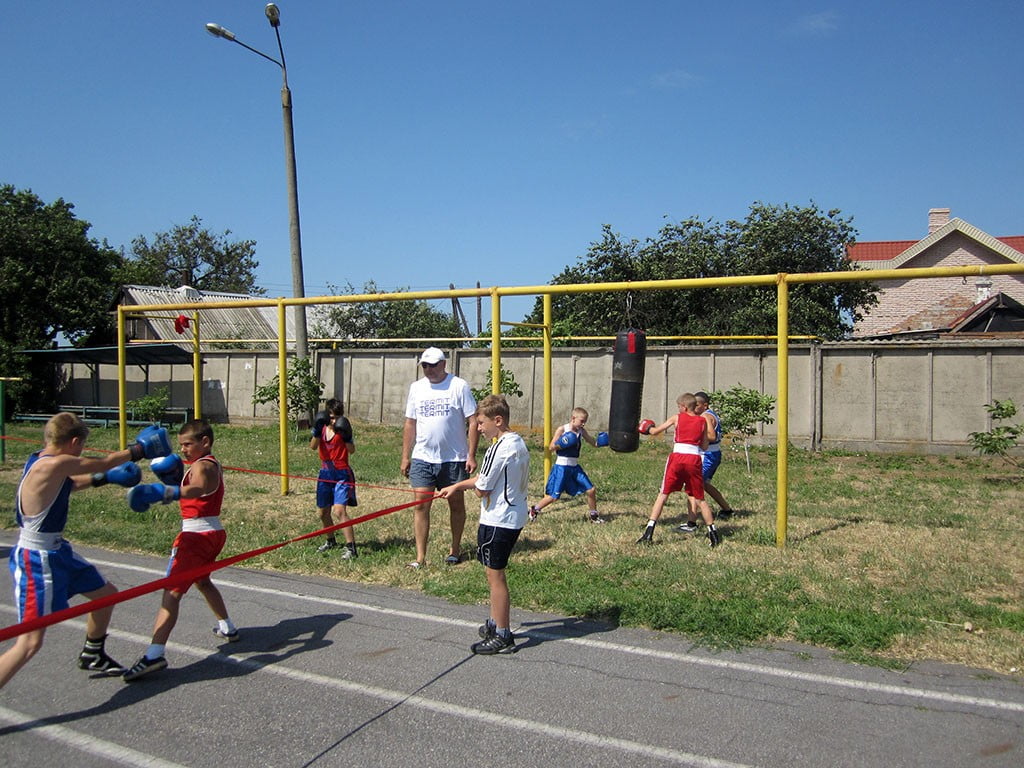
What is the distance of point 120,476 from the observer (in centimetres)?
438

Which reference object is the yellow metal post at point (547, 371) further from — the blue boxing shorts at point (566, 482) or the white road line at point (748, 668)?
the white road line at point (748, 668)

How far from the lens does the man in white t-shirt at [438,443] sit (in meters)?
7.45

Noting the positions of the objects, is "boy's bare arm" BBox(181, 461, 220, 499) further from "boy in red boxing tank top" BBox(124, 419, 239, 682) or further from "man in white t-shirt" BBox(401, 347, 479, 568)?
"man in white t-shirt" BBox(401, 347, 479, 568)

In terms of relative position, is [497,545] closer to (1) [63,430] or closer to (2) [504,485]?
(2) [504,485]

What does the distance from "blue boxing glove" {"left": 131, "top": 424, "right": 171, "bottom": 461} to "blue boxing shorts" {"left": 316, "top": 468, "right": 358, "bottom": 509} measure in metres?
3.35

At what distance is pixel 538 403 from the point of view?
19047mm

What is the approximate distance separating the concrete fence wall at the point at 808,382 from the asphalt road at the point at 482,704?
1184 cm

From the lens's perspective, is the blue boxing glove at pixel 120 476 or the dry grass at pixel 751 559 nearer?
the blue boxing glove at pixel 120 476

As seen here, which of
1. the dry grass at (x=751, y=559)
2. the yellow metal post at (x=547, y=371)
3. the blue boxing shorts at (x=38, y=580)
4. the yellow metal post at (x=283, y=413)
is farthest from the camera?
the yellow metal post at (x=283, y=413)

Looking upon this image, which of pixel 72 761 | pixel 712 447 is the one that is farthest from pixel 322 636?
pixel 712 447

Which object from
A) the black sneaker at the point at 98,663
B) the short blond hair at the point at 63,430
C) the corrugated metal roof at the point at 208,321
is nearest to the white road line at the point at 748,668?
the black sneaker at the point at 98,663

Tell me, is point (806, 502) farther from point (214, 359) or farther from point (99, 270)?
point (99, 270)

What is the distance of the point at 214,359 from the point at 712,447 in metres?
17.7

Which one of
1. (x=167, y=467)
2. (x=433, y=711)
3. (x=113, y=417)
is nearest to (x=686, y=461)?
(x=433, y=711)
